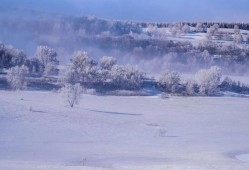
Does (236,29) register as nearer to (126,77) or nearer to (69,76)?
(126,77)

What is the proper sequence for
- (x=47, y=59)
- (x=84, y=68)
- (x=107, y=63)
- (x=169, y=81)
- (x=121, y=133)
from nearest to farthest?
(x=121, y=133), (x=169, y=81), (x=84, y=68), (x=107, y=63), (x=47, y=59)

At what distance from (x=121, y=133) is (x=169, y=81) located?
42.6 feet

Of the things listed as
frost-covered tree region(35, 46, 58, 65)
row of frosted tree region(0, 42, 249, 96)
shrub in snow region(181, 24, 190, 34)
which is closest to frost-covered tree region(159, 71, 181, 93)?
row of frosted tree region(0, 42, 249, 96)

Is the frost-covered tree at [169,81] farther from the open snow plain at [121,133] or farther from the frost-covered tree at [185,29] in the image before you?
the frost-covered tree at [185,29]

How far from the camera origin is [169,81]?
1401 inches

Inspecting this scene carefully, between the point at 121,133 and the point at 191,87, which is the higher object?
the point at 191,87

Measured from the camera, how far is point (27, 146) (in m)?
19.7

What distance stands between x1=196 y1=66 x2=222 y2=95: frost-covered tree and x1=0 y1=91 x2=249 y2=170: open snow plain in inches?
113

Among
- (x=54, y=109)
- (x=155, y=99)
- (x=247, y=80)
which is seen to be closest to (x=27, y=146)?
(x=54, y=109)

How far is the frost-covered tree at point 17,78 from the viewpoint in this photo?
31.9m

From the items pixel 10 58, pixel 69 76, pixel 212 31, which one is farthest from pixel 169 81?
pixel 212 31

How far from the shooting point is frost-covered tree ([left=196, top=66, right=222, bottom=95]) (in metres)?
35.1

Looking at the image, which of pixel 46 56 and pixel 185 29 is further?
pixel 185 29

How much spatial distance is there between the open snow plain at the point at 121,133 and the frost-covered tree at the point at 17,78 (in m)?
0.80
